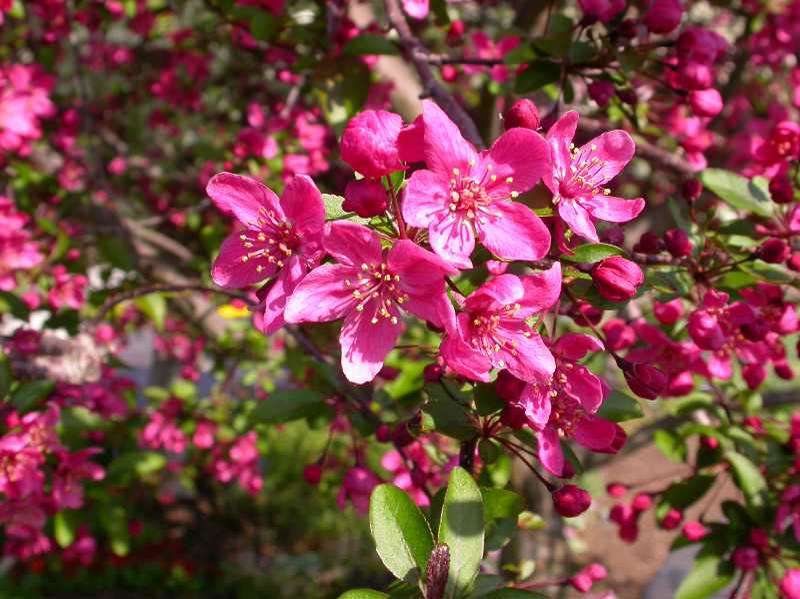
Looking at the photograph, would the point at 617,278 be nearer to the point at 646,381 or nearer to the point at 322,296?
the point at 646,381

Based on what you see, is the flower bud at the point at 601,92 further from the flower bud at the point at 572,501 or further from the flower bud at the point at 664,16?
the flower bud at the point at 572,501

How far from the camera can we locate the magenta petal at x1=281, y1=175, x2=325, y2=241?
3.06ft

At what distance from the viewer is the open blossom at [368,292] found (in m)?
0.87

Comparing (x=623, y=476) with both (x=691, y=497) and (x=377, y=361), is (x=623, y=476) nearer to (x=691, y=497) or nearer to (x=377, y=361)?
(x=691, y=497)

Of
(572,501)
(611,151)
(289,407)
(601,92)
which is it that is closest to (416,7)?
(601,92)

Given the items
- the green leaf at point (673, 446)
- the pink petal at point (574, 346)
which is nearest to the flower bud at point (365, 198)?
the pink petal at point (574, 346)

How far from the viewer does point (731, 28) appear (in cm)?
631

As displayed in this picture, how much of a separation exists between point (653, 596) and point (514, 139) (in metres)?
4.70

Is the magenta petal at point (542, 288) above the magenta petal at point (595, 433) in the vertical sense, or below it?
above

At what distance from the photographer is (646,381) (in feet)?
3.50

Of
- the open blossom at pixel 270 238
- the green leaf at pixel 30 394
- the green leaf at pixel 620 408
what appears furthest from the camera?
the green leaf at pixel 30 394

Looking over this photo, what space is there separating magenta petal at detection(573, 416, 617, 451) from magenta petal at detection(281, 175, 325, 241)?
21.7 inches

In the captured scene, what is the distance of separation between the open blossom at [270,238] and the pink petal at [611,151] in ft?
1.60

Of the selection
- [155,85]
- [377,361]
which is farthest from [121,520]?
[155,85]
